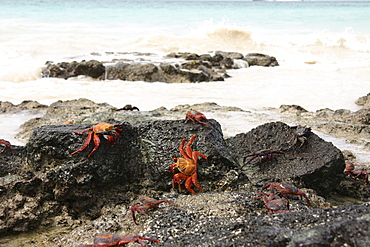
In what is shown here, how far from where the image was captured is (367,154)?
461 centimetres

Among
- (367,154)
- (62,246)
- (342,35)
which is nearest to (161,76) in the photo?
(367,154)

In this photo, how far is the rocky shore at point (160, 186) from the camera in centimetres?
229

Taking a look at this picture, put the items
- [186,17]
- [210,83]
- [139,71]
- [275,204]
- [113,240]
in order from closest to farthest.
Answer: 1. [113,240]
2. [275,204]
3. [210,83]
4. [139,71]
5. [186,17]

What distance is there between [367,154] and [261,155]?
72.2 inches

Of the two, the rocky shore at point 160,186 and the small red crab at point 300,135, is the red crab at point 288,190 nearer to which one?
the rocky shore at point 160,186

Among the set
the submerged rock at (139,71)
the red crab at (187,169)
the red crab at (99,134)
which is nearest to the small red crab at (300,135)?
the red crab at (187,169)

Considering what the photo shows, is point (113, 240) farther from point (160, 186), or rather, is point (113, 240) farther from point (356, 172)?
point (356, 172)

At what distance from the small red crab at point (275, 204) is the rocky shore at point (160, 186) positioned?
67 mm

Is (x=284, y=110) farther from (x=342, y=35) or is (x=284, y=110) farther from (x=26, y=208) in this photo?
(x=342, y=35)

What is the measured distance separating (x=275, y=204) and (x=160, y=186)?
1033 mm

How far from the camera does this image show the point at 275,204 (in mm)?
2490

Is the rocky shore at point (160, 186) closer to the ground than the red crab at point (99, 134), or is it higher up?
closer to the ground

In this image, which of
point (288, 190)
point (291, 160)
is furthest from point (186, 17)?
point (288, 190)

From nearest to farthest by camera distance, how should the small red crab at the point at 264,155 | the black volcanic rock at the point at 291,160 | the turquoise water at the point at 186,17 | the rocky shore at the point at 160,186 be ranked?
the rocky shore at the point at 160,186 → the black volcanic rock at the point at 291,160 → the small red crab at the point at 264,155 → the turquoise water at the point at 186,17
